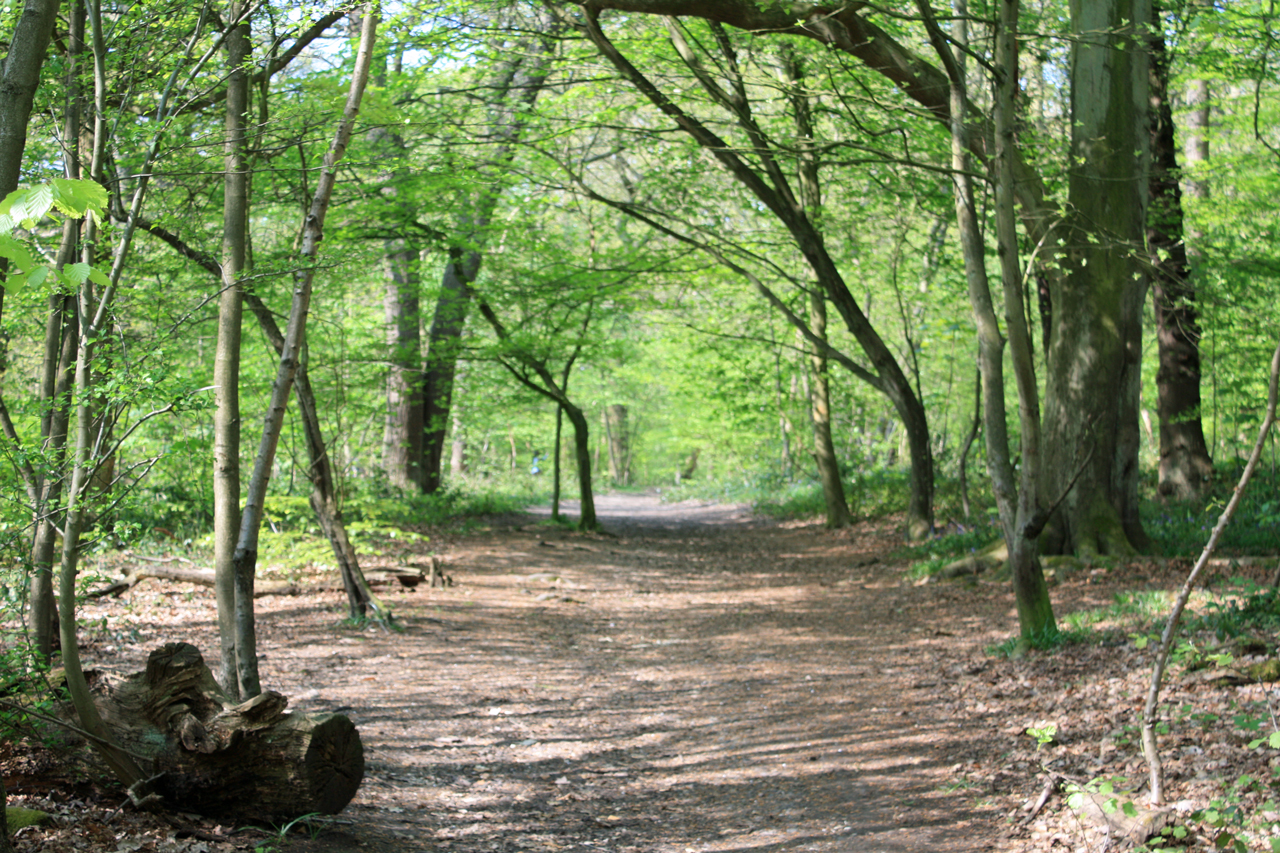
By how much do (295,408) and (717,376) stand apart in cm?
977

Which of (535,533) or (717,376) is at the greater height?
(717,376)

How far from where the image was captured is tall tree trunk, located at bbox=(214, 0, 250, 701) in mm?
4723

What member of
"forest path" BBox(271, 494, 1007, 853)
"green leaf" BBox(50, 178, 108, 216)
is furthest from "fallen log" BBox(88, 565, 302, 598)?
"green leaf" BBox(50, 178, 108, 216)

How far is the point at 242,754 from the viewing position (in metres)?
3.29

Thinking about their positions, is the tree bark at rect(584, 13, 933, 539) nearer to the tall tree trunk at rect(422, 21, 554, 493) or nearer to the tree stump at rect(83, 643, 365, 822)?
the tall tree trunk at rect(422, 21, 554, 493)

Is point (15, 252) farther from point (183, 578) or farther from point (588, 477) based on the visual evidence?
point (588, 477)

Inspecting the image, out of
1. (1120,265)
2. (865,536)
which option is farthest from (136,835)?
(865,536)

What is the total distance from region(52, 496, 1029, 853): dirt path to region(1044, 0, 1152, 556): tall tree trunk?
4.73 feet

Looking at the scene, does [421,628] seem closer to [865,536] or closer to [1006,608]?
[1006,608]

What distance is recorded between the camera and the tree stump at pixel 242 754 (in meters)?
3.25

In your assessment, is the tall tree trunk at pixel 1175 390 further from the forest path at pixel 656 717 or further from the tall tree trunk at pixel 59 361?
the tall tree trunk at pixel 59 361

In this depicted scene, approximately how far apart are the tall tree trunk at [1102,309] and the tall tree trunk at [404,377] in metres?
8.51

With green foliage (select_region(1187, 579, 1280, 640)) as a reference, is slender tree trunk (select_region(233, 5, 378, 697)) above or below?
above

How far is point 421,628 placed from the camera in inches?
314
